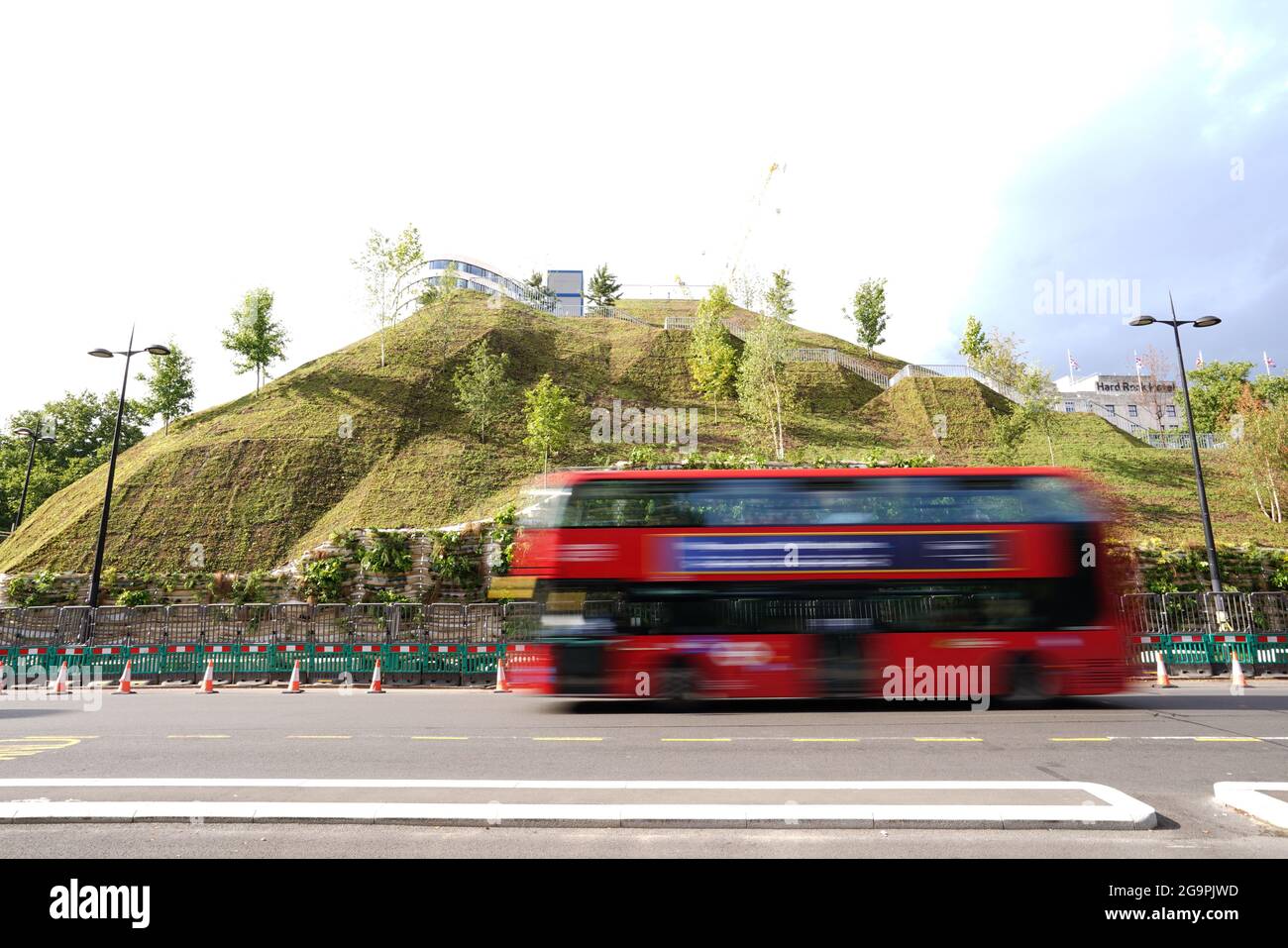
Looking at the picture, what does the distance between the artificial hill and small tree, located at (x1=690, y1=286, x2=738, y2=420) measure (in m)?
1.28

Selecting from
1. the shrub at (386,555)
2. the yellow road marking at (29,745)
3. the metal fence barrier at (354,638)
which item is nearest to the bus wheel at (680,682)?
the metal fence barrier at (354,638)

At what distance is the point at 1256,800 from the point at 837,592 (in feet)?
19.2

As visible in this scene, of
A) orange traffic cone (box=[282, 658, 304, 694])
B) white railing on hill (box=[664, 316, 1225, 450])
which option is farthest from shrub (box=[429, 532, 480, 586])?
white railing on hill (box=[664, 316, 1225, 450])

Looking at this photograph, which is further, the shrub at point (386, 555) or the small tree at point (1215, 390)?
the small tree at point (1215, 390)

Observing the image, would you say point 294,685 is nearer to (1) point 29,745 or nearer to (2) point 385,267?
(1) point 29,745

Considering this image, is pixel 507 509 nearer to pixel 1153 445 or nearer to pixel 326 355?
pixel 326 355

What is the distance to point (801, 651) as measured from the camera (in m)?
10.9

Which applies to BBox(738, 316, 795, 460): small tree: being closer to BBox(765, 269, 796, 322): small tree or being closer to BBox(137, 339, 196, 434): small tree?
BBox(765, 269, 796, 322): small tree

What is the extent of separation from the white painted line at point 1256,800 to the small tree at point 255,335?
170ft

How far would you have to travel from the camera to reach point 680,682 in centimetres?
1114

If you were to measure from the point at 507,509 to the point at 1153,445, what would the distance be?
46882 millimetres

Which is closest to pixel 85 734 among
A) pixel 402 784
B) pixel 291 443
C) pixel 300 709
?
pixel 300 709

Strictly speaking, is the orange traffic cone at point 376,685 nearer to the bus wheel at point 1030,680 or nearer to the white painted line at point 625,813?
the white painted line at point 625,813

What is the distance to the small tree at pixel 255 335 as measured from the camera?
45812mm
